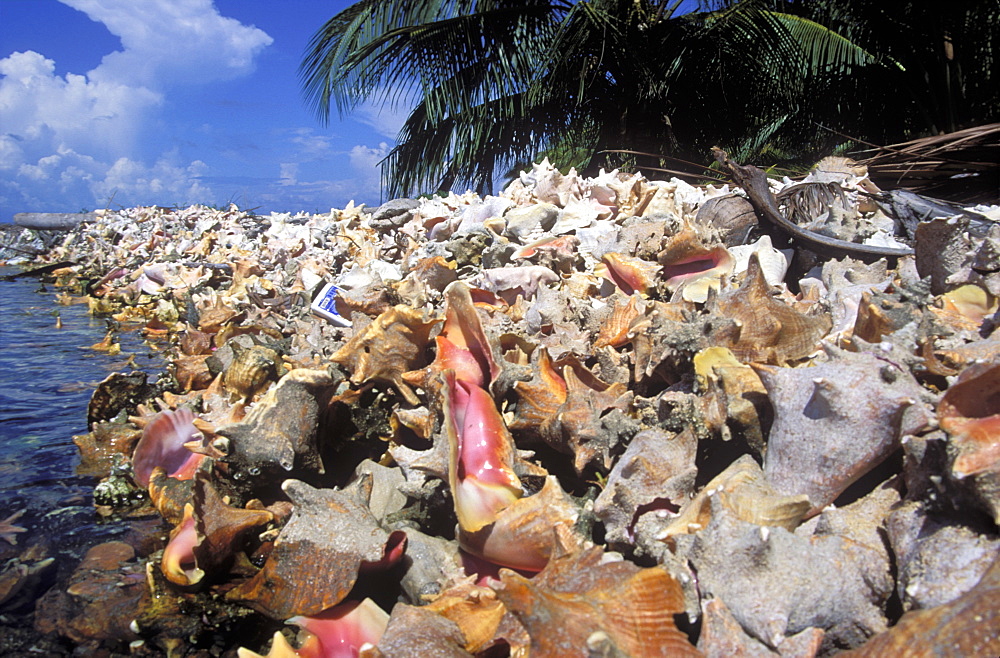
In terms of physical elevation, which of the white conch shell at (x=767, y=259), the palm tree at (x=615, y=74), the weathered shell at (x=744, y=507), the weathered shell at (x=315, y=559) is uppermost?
the palm tree at (x=615, y=74)

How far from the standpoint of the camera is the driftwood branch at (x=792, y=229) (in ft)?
7.25

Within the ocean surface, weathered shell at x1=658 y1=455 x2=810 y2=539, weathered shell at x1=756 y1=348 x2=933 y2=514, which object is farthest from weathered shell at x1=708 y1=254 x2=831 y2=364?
the ocean surface

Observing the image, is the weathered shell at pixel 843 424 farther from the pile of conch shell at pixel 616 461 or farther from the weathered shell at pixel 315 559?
the weathered shell at pixel 315 559

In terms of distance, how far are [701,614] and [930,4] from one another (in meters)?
8.80

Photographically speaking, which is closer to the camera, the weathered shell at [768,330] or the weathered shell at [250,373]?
the weathered shell at [768,330]

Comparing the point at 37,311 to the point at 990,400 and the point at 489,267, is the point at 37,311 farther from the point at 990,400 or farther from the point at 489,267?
the point at 990,400

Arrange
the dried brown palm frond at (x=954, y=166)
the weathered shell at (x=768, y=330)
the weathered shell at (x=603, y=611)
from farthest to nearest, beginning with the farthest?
the dried brown palm frond at (x=954, y=166) < the weathered shell at (x=768, y=330) < the weathered shell at (x=603, y=611)

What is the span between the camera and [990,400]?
99cm

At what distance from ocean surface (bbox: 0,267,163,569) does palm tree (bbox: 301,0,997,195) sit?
5.85 metres

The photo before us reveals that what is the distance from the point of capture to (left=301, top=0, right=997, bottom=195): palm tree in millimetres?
8438

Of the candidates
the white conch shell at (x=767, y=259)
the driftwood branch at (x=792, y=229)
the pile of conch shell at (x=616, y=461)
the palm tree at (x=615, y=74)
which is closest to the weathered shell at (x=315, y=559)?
the pile of conch shell at (x=616, y=461)

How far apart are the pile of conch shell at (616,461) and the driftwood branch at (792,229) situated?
1.0 inches

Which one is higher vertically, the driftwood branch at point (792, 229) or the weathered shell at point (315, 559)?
the driftwood branch at point (792, 229)

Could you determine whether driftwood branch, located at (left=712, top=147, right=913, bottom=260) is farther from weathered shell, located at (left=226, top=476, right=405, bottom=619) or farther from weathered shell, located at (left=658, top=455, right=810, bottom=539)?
weathered shell, located at (left=226, top=476, right=405, bottom=619)
